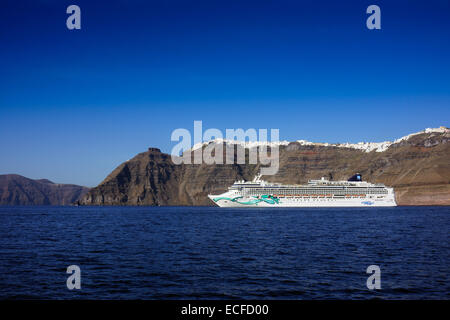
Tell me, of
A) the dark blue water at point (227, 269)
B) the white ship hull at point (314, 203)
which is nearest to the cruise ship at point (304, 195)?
the white ship hull at point (314, 203)

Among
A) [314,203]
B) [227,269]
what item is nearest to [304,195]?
[314,203]

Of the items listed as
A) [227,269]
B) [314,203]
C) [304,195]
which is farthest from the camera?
[304,195]

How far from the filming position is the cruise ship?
465ft

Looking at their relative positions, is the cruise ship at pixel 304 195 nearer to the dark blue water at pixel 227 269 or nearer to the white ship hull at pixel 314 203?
the white ship hull at pixel 314 203

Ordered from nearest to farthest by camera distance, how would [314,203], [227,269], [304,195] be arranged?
[227,269], [314,203], [304,195]

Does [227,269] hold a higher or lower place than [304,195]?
higher

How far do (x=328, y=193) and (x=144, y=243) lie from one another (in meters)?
124

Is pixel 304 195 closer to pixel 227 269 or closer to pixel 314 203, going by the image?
pixel 314 203

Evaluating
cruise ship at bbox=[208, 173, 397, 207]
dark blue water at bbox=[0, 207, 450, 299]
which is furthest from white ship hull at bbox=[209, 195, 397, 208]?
dark blue water at bbox=[0, 207, 450, 299]

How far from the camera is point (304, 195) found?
147m

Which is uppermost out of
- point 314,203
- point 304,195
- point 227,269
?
point 227,269

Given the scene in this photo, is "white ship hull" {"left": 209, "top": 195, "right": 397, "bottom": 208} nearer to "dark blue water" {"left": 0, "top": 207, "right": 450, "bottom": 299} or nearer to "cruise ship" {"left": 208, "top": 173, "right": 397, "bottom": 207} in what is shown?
"cruise ship" {"left": 208, "top": 173, "right": 397, "bottom": 207}

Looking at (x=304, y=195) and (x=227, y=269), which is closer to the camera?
(x=227, y=269)
